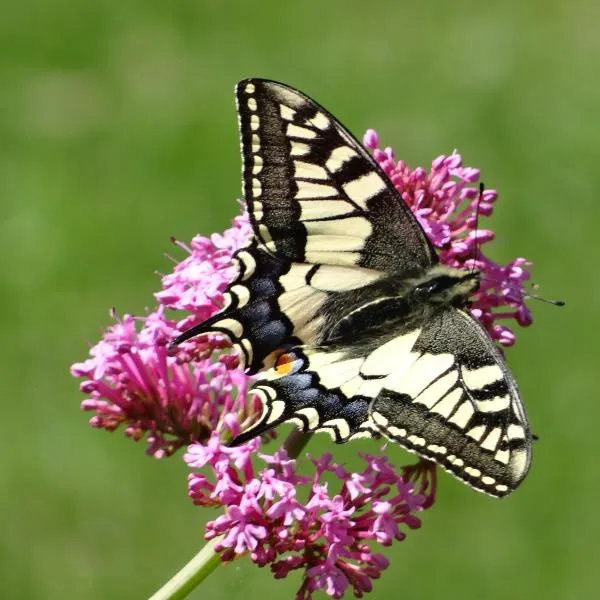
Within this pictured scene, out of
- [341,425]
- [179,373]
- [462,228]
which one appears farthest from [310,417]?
[462,228]

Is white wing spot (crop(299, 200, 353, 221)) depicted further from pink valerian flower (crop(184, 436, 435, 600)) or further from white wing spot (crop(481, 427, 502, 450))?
white wing spot (crop(481, 427, 502, 450))

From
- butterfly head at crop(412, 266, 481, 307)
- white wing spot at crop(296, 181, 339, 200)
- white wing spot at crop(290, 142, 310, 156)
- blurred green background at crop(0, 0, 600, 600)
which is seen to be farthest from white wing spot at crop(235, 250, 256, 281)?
blurred green background at crop(0, 0, 600, 600)

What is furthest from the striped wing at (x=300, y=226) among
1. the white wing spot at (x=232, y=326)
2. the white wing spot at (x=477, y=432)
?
the white wing spot at (x=477, y=432)

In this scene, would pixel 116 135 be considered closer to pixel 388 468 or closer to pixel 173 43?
pixel 173 43

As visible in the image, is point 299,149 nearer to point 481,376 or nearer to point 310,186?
point 310,186

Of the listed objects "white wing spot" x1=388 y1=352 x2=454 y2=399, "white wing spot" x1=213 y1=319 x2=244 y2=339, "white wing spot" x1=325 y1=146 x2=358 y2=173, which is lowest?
"white wing spot" x1=388 y1=352 x2=454 y2=399

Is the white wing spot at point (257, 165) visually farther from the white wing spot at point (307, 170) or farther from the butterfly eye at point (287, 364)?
the butterfly eye at point (287, 364)

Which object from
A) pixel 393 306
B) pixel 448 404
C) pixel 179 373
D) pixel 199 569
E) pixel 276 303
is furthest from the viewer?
pixel 179 373
